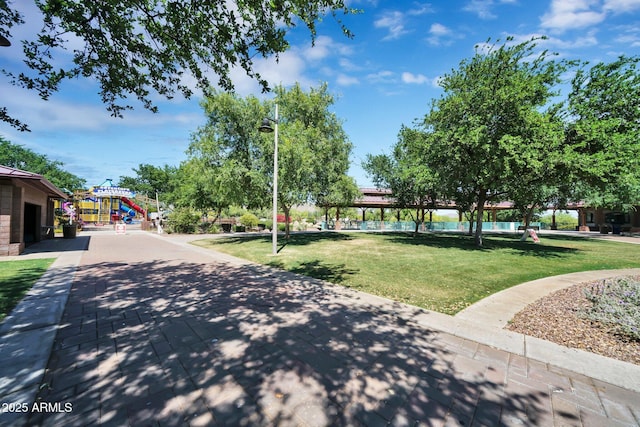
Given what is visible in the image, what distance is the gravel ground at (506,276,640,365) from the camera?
11.7 feet

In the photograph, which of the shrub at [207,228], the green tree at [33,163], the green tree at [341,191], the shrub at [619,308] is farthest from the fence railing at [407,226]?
the green tree at [33,163]

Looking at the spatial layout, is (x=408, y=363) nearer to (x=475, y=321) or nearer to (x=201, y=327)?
(x=475, y=321)

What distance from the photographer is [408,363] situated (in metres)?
3.17

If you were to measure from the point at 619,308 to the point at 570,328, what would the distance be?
39.5 inches

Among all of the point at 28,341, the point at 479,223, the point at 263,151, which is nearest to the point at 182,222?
the point at 263,151

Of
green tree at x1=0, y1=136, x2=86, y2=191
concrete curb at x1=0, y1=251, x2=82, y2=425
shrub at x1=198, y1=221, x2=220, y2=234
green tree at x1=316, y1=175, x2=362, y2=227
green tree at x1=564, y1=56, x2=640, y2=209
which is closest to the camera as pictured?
concrete curb at x1=0, y1=251, x2=82, y2=425

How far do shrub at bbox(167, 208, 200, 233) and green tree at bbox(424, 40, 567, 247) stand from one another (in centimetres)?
2393

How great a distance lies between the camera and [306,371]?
2994 mm

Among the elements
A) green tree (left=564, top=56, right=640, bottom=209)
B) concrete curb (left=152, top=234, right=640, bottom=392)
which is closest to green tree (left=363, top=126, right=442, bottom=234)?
green tree (left=564, top=56, right=640, bottom=209)

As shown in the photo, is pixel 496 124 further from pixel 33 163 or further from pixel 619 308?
pixel 33 163

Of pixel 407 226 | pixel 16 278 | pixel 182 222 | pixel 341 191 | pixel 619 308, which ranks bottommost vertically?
pixel 16 278

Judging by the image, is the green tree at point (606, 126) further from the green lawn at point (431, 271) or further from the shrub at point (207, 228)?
the shrub at point (207, 228)

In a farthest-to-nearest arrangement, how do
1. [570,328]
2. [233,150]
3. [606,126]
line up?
[233,150] → [606,126] → [570,328]

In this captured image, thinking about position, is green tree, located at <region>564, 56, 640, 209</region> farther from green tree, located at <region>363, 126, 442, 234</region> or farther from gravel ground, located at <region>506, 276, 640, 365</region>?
gravel ground, located at <region>506, 276, 640, 365</region>
